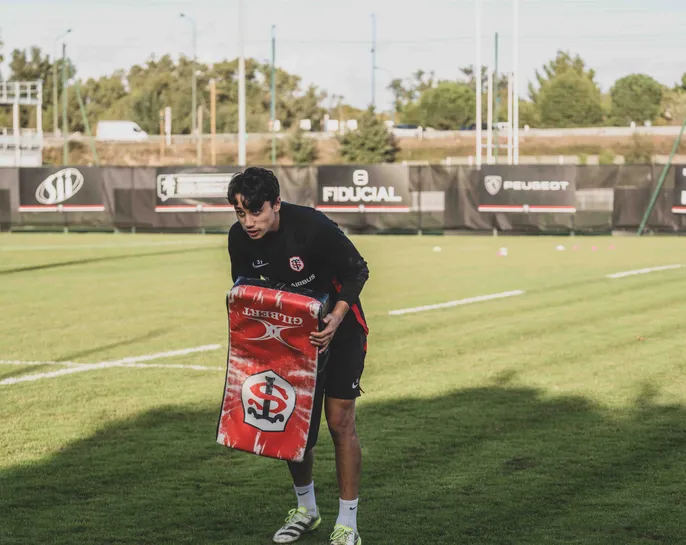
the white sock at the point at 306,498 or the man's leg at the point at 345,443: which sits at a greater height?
the man's leg at the point at 345,443

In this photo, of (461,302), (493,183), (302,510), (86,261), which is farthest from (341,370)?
(493,183)

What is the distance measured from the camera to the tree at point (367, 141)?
92.8m

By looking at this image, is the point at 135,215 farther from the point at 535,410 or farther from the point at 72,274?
→ the point at 535,410

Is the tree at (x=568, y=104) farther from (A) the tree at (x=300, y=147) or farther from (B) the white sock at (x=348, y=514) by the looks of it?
(B) the white sock at (x=348, y=514)

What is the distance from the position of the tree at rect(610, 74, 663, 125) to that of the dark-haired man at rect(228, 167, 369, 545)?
12265 centimetres

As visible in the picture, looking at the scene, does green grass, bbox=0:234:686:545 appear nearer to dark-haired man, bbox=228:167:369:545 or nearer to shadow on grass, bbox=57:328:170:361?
shadow on grass, bbox=57:328:170:361

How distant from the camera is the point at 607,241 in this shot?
3200cm

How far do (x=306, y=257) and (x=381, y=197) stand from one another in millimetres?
29897

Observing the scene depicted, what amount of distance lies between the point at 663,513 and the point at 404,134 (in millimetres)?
97923

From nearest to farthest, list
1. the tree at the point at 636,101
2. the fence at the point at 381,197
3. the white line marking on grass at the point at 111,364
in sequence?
the white line marking on grass at the point at 111,364 → the fence at the point at 381,197 → the tree at the point at 636,101

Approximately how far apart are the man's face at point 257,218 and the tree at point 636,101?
12295 centimetres

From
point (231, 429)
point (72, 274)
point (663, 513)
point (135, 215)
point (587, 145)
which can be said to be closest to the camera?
A: point (231, 429)

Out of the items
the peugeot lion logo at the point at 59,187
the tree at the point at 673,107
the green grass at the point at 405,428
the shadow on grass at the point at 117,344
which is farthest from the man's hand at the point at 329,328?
the tree at the point at 673,107

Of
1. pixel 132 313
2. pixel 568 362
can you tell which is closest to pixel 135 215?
pixel 132 313
